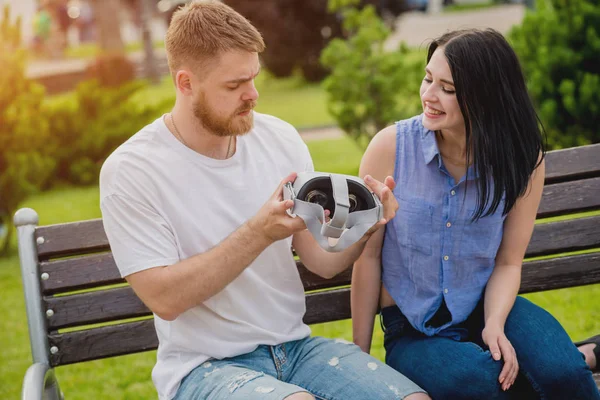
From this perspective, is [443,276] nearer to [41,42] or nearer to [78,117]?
[78,117]

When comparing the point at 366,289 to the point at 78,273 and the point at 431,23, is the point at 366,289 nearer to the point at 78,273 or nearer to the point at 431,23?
the point at 78,273

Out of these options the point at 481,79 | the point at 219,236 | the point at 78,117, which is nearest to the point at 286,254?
the point at 219,236

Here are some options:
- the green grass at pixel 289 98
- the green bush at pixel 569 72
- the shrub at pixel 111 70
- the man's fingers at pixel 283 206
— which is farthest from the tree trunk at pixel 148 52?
the man's fingers at pixel 283 206

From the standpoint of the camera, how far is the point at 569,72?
602 centimetres

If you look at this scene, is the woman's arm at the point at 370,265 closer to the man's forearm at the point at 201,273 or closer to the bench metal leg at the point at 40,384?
the man's forearm at the point at 201,273

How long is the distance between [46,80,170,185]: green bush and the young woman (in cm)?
804

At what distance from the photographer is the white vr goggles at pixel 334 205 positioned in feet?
7.11

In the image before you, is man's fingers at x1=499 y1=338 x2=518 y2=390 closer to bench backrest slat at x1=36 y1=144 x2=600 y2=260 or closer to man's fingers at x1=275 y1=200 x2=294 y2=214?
bench backrest slat at x1=36 y1=144 x2=600 y2=260

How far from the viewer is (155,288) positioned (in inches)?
90.3

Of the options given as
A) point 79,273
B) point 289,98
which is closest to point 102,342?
point 79,273

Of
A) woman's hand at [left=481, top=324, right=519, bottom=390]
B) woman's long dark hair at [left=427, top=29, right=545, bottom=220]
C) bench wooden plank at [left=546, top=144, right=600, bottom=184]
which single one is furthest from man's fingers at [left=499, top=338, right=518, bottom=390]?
bench wooden plank at [left=546, top=144, right=600, bottom=184]

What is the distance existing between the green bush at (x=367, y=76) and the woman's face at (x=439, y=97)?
5375mm

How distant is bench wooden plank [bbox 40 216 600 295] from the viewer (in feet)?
9.07

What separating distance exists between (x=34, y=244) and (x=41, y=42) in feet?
96.2
